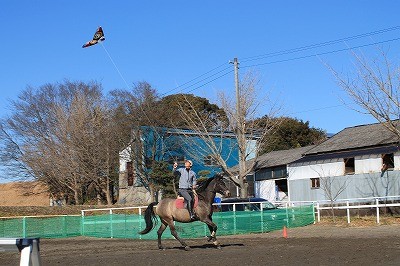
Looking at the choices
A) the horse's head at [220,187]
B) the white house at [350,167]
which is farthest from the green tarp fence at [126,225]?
the horse's head at [220,187]

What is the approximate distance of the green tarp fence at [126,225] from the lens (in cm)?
2502

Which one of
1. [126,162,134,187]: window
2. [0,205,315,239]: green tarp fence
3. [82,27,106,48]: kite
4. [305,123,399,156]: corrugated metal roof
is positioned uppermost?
Result: [82,27,106,48]: kite

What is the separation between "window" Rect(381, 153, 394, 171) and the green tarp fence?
9638mm

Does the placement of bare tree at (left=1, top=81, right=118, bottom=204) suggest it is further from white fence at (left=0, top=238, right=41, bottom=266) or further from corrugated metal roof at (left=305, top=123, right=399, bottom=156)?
white fence at (left=0, top=238, right=41, bottom=266)

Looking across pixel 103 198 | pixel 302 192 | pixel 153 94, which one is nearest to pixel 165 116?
pixel 153 94

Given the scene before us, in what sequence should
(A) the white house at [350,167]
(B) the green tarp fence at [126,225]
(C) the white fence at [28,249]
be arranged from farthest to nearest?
(A) the white house at [350,167], (B) the green tarp fence at [126,225], (C) the white fence at [28,249]

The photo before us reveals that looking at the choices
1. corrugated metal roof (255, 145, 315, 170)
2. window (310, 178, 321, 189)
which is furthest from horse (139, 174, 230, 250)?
corrugated metal roof (255, 145, 315, 170)

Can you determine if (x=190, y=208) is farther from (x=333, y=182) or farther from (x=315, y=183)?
(x=315, y=183)

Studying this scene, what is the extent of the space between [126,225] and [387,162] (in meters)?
17.9

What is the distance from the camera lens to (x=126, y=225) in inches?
1005

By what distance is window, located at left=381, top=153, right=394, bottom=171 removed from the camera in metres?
35.2

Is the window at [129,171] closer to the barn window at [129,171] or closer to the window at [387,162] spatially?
the barn window at [129,171]

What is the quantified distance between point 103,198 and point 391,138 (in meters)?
26.9

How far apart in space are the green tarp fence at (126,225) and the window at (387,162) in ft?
31.6
